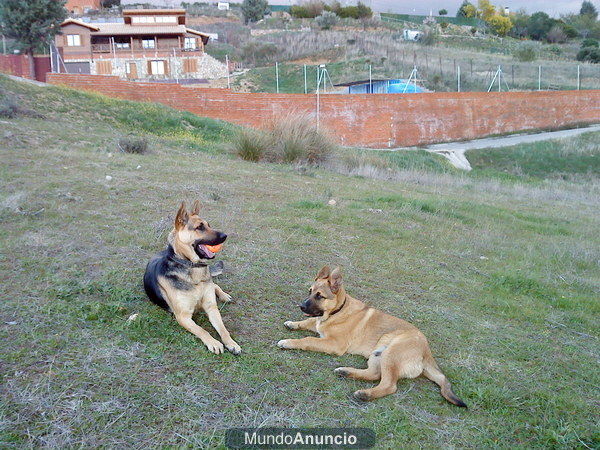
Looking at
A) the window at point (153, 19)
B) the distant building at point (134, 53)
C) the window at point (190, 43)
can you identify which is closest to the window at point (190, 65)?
the distant building at point (134, 53)

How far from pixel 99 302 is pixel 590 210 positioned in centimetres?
1333

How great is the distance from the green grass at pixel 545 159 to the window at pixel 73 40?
110 ft

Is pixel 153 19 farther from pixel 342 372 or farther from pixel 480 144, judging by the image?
pixel 342 372

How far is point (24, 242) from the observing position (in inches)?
233

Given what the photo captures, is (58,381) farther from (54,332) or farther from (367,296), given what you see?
(367,296)

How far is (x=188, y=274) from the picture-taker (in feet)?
14.8

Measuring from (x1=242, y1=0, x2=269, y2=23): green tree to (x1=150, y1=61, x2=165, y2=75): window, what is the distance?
32.7 metres

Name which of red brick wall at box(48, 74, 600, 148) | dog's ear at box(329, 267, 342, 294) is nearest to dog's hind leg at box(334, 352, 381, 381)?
dog's ear at box(329, 267, 342, 294)

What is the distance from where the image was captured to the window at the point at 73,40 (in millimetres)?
42312

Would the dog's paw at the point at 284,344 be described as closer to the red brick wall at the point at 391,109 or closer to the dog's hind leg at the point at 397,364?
the dog's hind leg at the point at 397,364

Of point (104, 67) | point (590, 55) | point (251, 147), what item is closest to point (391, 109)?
point (251, 147)

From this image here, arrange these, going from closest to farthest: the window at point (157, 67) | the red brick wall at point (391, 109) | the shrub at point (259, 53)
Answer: the red brick wall at point (391, 109)
the window at point (157, 67)
the shrub at point (259, 53)

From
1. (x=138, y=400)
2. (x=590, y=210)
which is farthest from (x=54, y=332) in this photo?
(x=590, y=210)

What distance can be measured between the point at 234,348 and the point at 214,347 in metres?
0.17
